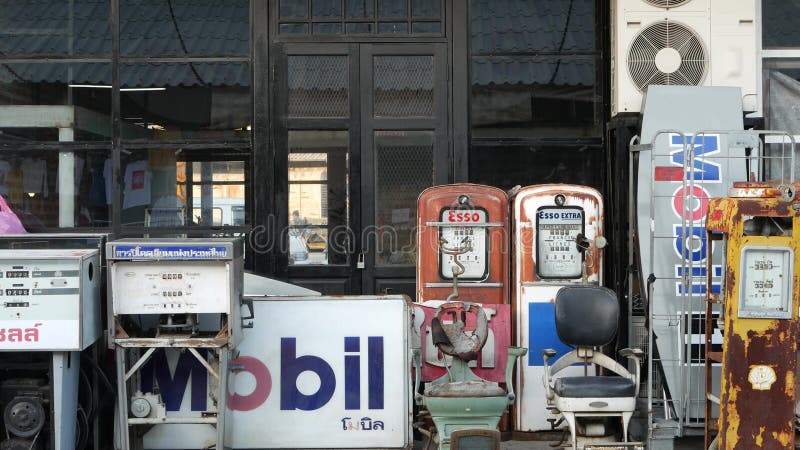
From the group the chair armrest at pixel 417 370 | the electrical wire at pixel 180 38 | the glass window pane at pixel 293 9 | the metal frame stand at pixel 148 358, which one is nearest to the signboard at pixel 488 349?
the chair armrest at pixel 417 370

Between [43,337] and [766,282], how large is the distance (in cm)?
472

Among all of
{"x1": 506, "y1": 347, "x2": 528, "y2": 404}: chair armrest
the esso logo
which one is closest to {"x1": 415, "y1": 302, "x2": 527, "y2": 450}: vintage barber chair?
{"x1": 506, "y1": 347, "x2": 528, "y2": 404}: chair armrest

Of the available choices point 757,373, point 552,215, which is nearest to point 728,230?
point 757,373

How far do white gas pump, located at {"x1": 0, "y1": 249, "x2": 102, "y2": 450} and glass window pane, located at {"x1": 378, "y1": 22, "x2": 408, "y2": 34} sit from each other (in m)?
3.60

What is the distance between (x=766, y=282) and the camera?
6414 millimetres

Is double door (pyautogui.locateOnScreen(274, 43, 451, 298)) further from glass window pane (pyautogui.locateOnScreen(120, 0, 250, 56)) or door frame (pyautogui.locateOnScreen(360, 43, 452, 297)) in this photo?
glass window pane (pyautogui.locateOnScreen(120, 0, 250, 56))

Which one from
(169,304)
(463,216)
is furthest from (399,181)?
(169,304)

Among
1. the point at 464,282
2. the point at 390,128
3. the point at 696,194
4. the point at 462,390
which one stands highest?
the point at 390,128

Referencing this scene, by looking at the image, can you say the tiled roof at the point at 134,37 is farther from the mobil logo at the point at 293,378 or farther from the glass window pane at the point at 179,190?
the mobil logo at the point at 293,378

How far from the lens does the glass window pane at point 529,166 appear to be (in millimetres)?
9156

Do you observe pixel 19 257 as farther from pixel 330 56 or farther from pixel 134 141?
pixel 330 56

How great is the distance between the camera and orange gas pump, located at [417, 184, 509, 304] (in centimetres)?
784

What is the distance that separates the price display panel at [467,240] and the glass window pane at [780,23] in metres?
3.45

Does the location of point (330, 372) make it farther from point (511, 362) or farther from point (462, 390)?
point (511, 362)
